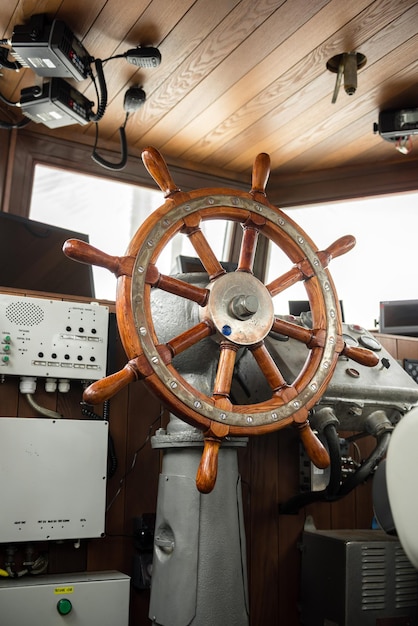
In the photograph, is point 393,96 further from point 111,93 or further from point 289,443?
point 289,443

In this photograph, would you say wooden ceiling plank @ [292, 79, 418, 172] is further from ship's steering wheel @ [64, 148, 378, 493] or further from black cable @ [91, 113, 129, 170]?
ship's steering wheel @ [64, 148, 378, 493]

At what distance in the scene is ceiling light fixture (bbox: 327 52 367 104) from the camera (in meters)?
→ 2.48

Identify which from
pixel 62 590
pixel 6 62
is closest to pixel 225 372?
pixel 62 590

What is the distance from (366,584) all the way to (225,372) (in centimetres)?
95

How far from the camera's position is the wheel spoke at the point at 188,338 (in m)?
1.56

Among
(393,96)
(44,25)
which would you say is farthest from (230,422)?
(393,96)

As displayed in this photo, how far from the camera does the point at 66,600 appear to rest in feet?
5.92

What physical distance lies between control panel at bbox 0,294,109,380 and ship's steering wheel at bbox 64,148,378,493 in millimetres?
566

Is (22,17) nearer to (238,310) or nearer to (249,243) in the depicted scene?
(249,243)

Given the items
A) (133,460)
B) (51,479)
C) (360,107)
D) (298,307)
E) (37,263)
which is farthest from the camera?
(360,107)

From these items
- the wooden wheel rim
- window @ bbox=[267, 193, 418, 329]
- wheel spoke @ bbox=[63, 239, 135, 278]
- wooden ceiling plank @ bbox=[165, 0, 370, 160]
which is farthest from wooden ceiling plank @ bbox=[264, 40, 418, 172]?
wheel spoke @ bbox=[63, 239, 135, 278]

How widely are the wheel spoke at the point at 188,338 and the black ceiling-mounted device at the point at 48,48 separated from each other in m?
1.26

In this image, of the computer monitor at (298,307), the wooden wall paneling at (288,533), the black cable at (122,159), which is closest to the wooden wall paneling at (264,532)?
the wooden wall paneling at (288,533)

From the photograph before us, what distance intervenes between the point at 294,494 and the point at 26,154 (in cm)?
183
